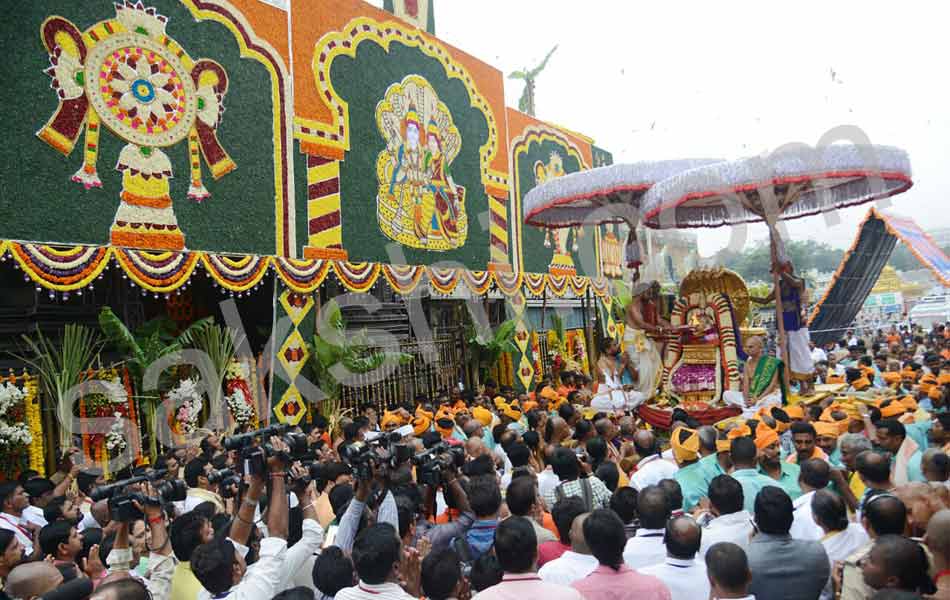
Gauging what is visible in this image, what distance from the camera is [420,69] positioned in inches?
534

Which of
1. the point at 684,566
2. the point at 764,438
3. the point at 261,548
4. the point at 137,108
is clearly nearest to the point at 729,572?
the point at 684,566

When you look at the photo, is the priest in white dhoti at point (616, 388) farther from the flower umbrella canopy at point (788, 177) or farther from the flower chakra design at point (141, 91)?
the flower chakra design at point (141, 91)

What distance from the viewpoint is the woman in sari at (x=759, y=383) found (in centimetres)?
902

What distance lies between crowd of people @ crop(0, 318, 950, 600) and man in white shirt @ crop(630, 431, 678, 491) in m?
0.01

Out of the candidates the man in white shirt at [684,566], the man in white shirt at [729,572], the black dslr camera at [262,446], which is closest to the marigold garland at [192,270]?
the black dslr camera at [262,446]

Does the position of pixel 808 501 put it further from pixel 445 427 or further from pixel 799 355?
pixel 799 355

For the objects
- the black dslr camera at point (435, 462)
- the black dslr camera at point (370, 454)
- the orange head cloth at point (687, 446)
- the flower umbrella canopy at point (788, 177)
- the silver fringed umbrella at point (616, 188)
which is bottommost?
the orange head cloth at point (687, 446)

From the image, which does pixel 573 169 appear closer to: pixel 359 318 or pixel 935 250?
pixel 359 318

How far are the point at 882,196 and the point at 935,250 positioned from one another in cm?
1373

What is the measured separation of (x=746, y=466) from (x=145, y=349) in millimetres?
7707

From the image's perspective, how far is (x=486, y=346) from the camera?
48.3 feet

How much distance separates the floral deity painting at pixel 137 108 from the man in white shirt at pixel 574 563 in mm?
7640

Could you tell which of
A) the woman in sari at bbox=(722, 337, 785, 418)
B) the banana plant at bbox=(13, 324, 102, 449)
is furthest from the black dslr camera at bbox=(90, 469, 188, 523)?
the woman in sari at bbox=(722, 337, 785, 418)

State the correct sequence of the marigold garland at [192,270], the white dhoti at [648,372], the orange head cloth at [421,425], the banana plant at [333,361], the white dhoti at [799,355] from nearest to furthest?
the orange head cloth at [421,425] < the marigold garland at [192,270] < the white dhoti at [799,355] < the white dhoti at [648,372] < the banana plant at [333,361]
